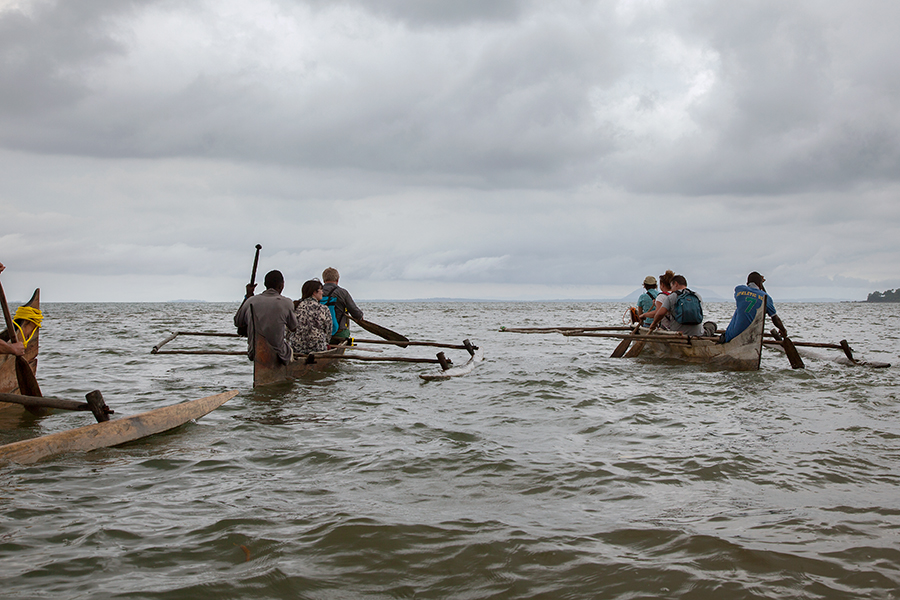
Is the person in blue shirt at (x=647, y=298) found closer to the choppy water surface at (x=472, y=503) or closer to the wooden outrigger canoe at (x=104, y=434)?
the choppy water surface at (x=472, y=503)

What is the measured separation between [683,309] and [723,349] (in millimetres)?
1338

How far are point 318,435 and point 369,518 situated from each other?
3.04 m

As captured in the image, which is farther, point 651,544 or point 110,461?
point 110,461

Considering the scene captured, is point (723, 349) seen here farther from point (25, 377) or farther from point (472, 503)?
point (25, 377)

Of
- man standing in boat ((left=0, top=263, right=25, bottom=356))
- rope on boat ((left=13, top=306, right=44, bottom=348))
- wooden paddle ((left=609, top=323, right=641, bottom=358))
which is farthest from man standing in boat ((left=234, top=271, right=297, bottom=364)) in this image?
wooden paddle ((left=609, top=323, right=641, bottom=358))

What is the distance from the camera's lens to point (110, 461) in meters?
6.20

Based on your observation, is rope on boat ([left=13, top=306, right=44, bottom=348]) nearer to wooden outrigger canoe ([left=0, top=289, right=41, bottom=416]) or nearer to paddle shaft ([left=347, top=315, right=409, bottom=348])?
wooden outrigger canoe ([left=0, top=289, right=41, bottom=416])

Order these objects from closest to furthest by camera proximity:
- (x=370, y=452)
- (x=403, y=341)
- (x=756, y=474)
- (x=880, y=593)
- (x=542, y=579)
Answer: (x=880, y=593) → (x=542, y=579) → (x=756, y=474) → (x=370, y=452) → (x=403, y=341)

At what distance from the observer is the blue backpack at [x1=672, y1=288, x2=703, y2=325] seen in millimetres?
14211

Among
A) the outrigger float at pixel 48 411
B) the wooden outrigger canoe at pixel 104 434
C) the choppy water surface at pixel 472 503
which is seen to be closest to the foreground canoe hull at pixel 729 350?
the choppy water surface at pixel 472 503

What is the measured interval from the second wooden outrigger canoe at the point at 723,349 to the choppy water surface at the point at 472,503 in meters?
3.22

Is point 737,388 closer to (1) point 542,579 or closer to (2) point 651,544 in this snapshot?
(2) point 651,544

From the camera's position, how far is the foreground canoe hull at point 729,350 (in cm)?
1284

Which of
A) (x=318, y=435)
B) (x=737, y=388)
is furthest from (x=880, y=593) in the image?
(x=737, y=388)
